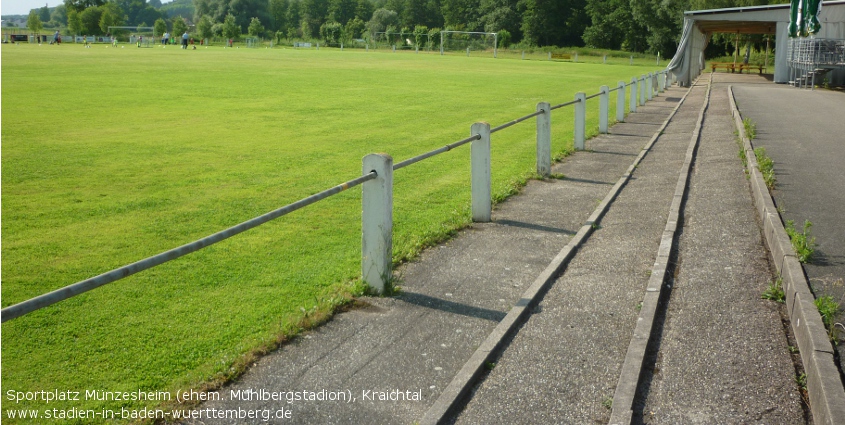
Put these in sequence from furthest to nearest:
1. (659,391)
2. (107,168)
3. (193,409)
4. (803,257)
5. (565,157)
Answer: (565,157) < (107,168) < (803,257) < (659,391) < (193,409)

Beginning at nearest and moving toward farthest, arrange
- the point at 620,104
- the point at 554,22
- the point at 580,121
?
the point at 580,121
the point at 620,104
the point at 554,22

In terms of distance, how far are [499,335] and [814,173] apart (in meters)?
7.38

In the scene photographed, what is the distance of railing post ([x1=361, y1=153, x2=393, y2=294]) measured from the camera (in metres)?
5.75

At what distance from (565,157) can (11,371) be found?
33.0ft

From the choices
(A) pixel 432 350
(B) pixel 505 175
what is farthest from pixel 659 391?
(B) pixel 505 175

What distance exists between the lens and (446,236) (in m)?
7.62

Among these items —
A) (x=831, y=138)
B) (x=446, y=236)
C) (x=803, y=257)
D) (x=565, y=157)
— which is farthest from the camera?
(x=831, y=138)

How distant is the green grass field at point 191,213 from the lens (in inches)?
196

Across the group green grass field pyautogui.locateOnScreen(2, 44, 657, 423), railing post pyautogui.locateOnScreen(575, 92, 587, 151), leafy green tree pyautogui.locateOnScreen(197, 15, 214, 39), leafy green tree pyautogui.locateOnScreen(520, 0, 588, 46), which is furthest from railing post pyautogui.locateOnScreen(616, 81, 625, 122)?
leafy green tree pyautogui.locateOnScreen(197, 15, 214, 39)

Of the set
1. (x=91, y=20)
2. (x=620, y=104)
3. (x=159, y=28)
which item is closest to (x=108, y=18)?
(x=91, y=20)

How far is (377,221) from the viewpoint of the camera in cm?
578

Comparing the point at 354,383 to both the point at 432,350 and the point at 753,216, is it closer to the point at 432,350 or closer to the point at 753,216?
the point at 432,350

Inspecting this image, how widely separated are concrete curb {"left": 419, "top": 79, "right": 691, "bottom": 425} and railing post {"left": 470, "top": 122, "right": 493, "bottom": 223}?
1028 millimetres

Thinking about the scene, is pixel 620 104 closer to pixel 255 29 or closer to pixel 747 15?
pixel 747 15
